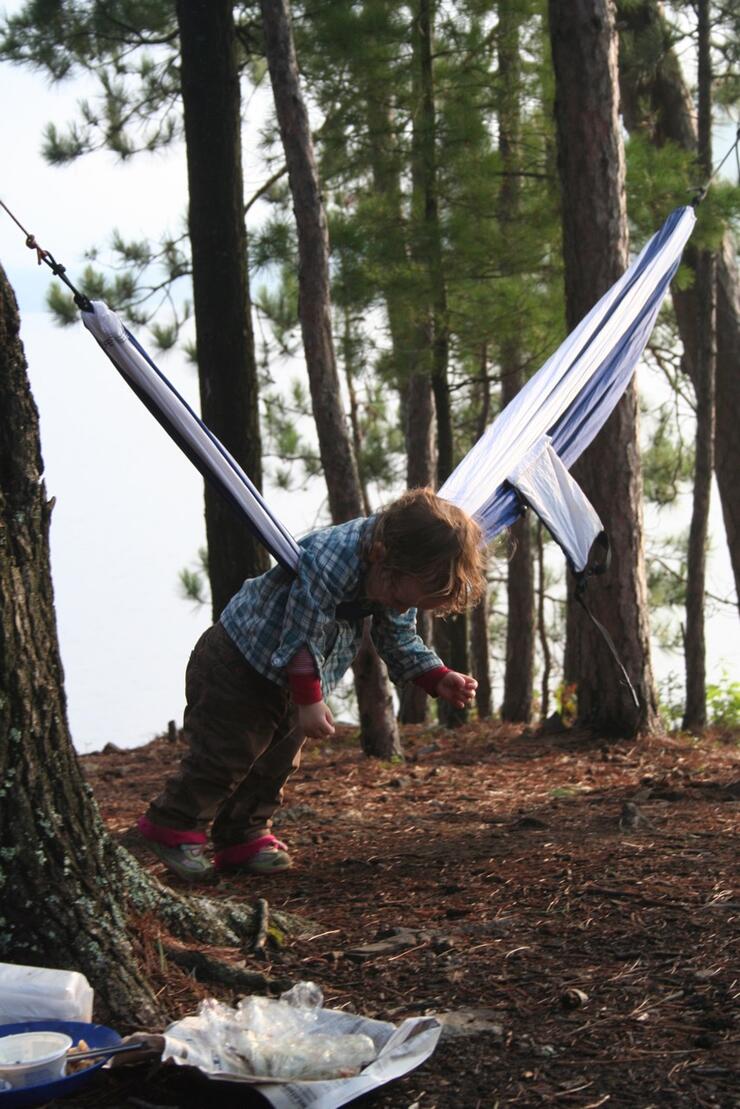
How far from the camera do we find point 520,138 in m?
7.97

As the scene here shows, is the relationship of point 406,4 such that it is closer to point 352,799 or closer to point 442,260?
point 442,260

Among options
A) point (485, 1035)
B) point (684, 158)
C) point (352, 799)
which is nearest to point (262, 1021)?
point (485, 1035)

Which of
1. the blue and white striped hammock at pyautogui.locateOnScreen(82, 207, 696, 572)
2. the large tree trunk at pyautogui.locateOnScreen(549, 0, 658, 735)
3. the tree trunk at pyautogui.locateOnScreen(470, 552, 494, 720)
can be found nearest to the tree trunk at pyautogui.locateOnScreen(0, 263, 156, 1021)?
the blue and white striped hammock at pyautogui.locateOnScreen(82, 207, 696, 572)

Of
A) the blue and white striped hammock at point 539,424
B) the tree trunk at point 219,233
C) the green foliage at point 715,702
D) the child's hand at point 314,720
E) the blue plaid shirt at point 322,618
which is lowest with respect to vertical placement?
the green foliage at point 715,702

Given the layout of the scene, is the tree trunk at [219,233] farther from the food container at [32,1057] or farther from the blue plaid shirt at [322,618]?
the food container at [32,1057]

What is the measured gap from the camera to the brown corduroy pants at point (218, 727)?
2.66 m

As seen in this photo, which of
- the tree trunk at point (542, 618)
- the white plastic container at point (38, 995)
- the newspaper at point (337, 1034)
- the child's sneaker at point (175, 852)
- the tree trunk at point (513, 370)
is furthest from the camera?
the tree trunk at point (542, 618)

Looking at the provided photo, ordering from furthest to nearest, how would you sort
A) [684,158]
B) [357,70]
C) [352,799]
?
1. [357,70]
2. [684,158]
3. [352,799]

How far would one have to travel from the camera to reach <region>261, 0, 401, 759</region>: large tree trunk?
16.1 feet

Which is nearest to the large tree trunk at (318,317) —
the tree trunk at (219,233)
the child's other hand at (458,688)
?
the tree trunk at (219,233)

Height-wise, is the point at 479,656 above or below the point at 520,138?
below

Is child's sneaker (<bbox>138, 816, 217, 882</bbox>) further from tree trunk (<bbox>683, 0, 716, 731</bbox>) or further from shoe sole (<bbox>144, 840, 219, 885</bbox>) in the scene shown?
tree trunk (<bbox>683, 0, 716, 731</bbox>)

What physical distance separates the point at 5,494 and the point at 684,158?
561 centimetres

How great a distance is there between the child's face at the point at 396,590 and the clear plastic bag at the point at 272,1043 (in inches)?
32.9
